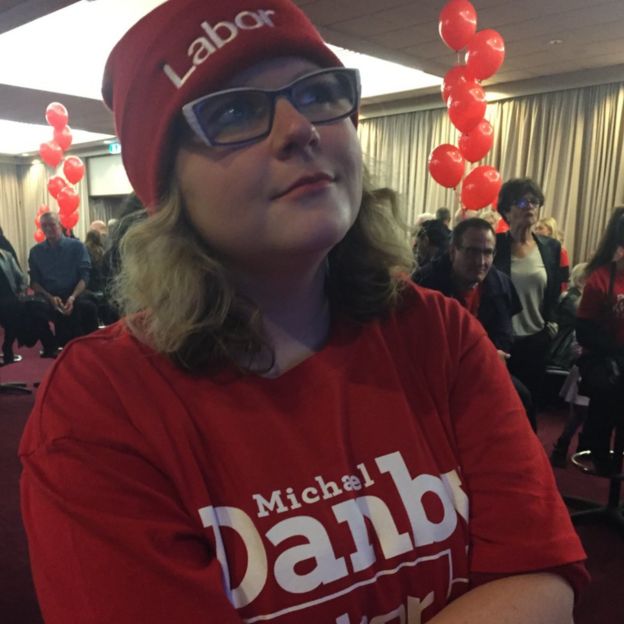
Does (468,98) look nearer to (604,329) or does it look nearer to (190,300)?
(604,329)

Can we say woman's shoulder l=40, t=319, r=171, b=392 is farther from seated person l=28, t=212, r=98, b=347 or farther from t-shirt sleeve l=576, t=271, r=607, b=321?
seated person l=28, t=212, r=98, b=347

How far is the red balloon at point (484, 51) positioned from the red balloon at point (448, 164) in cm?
85

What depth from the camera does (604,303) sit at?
7.98 feet

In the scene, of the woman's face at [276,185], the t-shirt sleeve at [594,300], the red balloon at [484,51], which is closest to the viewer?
the woman's face at [276,185]

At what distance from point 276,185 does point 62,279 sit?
495cm

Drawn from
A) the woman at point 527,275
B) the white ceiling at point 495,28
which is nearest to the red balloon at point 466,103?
the white ceiling at point 495,28

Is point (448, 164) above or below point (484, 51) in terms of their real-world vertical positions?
below

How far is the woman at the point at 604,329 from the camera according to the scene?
2.36 meters

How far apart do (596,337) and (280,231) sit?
2.08m

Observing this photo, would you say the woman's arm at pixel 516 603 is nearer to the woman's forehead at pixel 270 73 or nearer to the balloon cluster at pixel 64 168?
the woman's forehead at pixel 270 73

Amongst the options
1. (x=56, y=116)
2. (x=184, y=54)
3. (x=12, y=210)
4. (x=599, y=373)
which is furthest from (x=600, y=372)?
(x=12, y=210)

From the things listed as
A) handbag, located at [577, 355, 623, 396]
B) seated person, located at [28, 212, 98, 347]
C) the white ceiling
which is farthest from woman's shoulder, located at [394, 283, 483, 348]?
seated person, located at [28, 212, 98, 347]

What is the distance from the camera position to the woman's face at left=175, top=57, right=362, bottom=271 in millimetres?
682

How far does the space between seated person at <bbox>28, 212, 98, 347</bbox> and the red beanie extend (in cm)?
460
